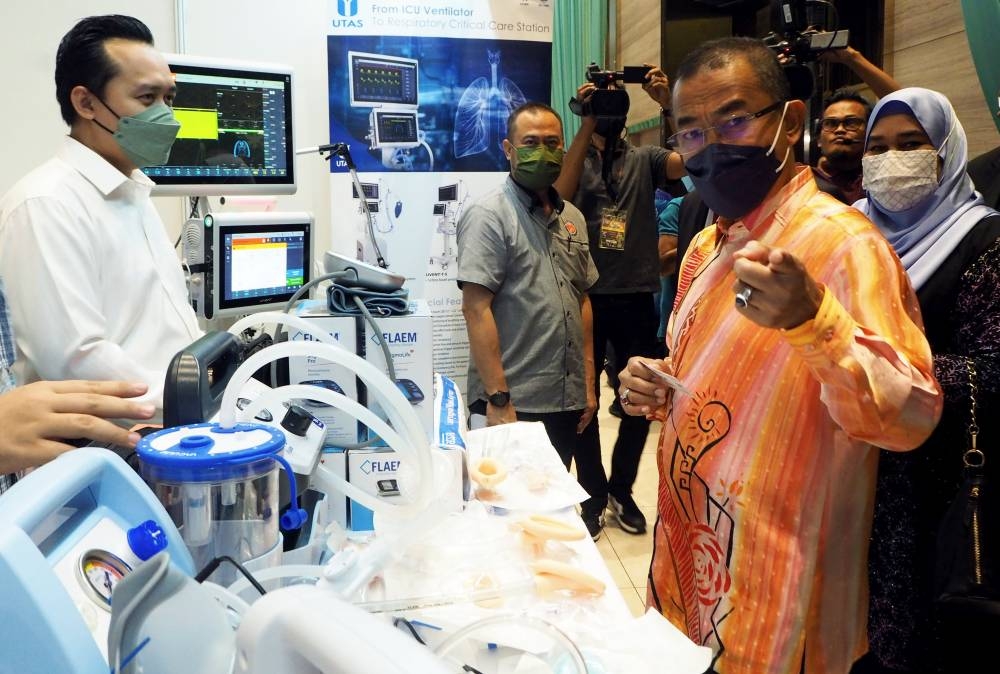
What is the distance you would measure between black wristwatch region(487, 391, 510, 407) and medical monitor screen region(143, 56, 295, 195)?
1.12 meters

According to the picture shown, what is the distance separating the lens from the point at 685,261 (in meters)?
1.46

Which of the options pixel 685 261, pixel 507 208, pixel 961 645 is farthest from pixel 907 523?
pixel 507 208

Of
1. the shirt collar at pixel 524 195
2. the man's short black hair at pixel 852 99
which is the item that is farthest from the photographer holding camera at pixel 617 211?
the man's short black hair at pixel 852 99

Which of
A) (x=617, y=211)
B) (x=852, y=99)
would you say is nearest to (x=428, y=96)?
(x=617, y=211)

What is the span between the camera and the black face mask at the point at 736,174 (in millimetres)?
1173

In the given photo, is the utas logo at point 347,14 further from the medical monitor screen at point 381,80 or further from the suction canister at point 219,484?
the suction canister at point 219,484

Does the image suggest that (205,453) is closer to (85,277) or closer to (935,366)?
(85,277)

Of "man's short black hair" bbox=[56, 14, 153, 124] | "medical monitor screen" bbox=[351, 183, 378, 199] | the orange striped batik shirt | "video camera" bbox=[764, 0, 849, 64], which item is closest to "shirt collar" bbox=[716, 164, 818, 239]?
the orange striped batik shirt

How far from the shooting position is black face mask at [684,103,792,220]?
46.2 inches

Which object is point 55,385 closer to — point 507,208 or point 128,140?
point 128,140

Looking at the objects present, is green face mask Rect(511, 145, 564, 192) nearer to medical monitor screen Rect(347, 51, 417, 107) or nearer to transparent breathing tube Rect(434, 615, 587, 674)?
medical monitor screen Rect(347, 51, 417, 107)

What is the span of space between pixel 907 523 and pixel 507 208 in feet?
5.28

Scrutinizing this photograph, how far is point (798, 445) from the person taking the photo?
3.43 ft

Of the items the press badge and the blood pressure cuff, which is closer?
the blood pressure cuff
